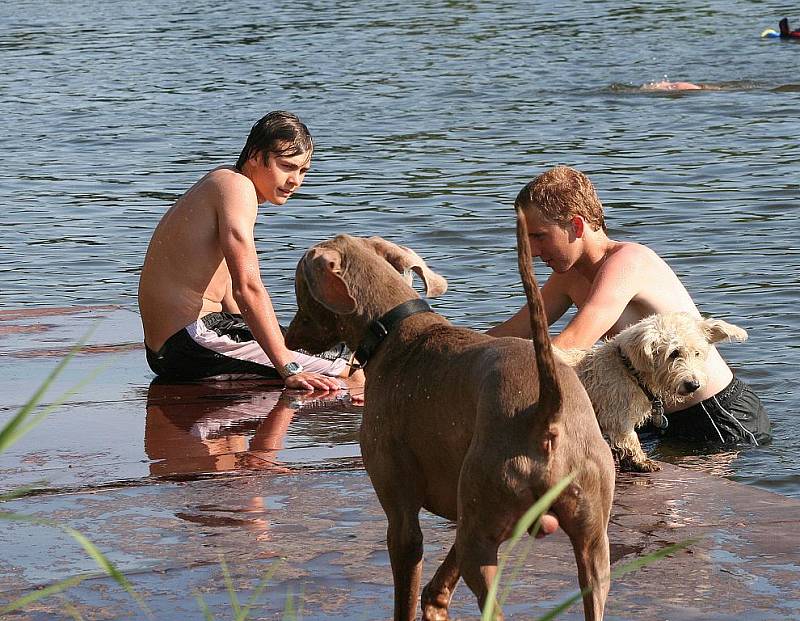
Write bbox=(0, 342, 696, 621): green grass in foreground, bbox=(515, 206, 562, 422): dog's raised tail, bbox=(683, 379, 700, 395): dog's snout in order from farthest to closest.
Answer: bbox=(683, 379, 700, 395): dog's snout
bbox=(515, 206, 562, 422): dog's raised tail
bbox=(0, 342, 696, 621): green grass in foreground

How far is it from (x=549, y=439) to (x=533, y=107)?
17.2 metres

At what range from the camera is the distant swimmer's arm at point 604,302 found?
252 inches

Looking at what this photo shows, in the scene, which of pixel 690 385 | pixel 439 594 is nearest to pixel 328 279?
pixel 439 594

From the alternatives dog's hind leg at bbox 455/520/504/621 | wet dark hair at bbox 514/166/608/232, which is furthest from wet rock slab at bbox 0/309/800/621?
wet dark hair at bbox 514/166/608/232

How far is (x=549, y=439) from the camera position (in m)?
→ 3.68

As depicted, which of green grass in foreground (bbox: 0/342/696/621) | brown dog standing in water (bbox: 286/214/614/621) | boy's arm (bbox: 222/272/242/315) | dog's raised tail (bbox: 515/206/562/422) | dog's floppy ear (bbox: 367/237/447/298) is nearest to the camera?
green grass in foreground (bbox: 0/342/696/621)

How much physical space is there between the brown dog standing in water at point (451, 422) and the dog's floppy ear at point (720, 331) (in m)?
2.00

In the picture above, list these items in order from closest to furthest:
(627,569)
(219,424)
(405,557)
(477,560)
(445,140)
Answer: (627,569) → (477,560) → (405,557) → (219,424) → (445,140)

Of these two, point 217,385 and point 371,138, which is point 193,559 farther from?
point 371,138

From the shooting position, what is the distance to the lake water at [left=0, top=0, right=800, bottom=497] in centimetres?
1148

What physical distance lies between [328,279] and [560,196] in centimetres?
191

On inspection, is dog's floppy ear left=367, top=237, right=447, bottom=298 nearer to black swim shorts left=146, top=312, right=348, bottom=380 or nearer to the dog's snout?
the dog's snout

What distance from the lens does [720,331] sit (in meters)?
6.33

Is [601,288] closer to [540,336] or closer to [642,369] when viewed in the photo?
[642,369]
